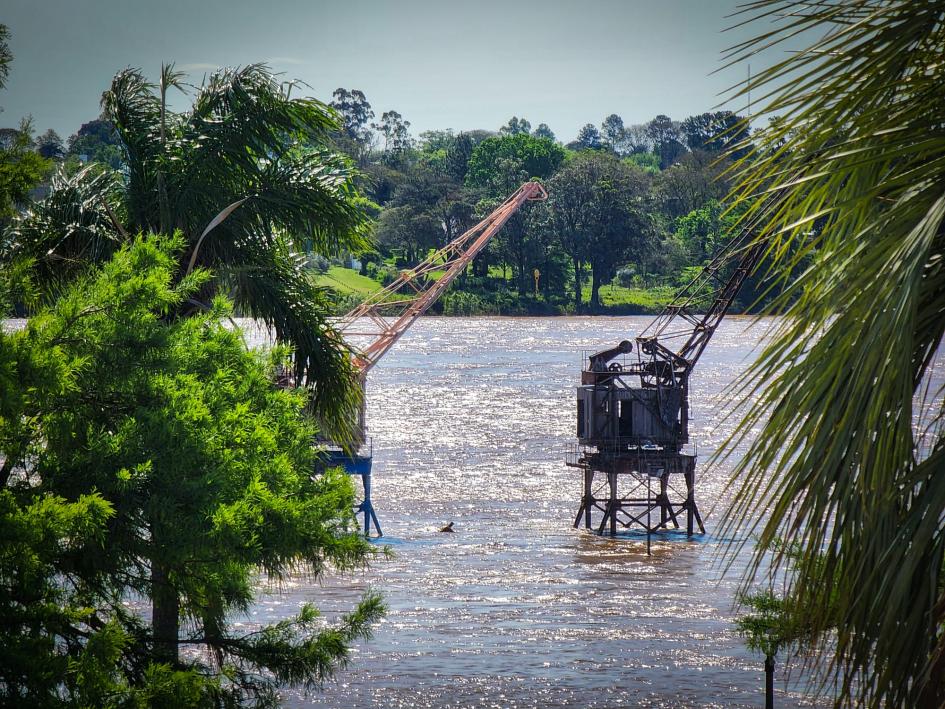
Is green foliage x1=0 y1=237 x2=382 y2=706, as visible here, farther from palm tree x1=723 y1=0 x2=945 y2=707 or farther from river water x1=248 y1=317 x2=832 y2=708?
palm tree x1=723 y1=0 x2=945 y2=707

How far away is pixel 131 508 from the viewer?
35.4 ft

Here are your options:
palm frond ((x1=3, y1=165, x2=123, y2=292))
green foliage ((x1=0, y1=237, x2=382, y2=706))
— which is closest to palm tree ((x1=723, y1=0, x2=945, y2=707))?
green foliage ((x1=0, y1=237, x2=382, y2=706))

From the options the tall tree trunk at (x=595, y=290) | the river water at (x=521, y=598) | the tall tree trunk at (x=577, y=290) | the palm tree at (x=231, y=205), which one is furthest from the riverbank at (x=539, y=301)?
the palm tree at (x=231, y=205)

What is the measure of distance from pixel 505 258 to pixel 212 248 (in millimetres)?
139191

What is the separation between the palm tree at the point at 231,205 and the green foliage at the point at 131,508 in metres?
3.54

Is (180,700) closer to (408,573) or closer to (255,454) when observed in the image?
(255,454)

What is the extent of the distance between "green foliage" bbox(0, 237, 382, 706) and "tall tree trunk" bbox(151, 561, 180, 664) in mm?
29

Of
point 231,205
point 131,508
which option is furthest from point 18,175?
point 231,205

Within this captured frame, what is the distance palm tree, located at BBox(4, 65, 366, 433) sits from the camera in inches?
685

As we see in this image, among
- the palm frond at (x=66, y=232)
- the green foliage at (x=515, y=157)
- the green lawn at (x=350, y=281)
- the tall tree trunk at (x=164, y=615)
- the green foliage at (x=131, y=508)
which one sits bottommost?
the tall tree trunk at (x=164, y=615)

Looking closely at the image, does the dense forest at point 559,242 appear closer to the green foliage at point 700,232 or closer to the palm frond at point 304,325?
the green foliage at point 700,232

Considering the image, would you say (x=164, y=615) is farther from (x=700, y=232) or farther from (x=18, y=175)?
(x=700, y=232)

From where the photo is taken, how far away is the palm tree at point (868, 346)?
392cm

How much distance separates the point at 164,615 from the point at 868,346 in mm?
10467
